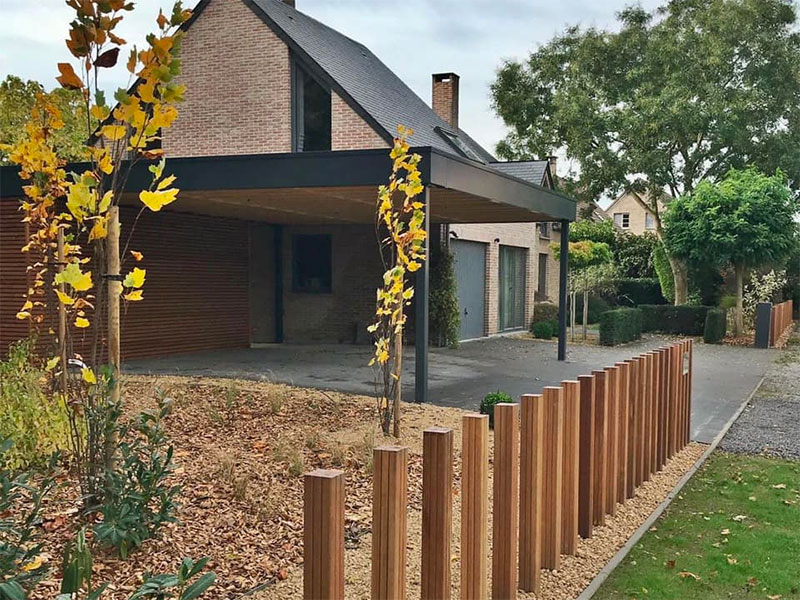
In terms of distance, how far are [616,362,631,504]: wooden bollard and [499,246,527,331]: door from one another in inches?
623

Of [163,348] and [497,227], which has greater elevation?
[497,227]

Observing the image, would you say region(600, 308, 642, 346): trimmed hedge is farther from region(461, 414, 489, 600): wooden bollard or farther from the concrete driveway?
region(461, 414, 489, 600): wooden bollard

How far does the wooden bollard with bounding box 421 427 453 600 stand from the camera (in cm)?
251

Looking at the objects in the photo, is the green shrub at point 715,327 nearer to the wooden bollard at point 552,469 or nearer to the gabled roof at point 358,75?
the gabled roof at point 358,75

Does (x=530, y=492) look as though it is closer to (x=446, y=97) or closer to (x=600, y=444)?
(x=600, y=444)

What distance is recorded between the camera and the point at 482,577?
286 cm

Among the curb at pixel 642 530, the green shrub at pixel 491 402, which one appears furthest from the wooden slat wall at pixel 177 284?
the curb at pixel 642 530

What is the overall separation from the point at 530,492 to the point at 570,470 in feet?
1.73

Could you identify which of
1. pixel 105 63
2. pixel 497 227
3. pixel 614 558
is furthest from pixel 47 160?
pixel 497 227

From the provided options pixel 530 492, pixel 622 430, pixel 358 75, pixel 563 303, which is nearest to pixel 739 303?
pixel 563 303

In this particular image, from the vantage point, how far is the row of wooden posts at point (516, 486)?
212 cm

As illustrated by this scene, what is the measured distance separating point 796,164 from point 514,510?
25.6 m

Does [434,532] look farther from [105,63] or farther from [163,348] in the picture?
[163,348]

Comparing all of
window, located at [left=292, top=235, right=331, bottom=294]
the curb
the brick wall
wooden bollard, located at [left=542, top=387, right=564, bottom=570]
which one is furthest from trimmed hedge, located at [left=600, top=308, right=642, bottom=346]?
wooden bollard, located at [left=542, top=387, right=564, bottom=570]
